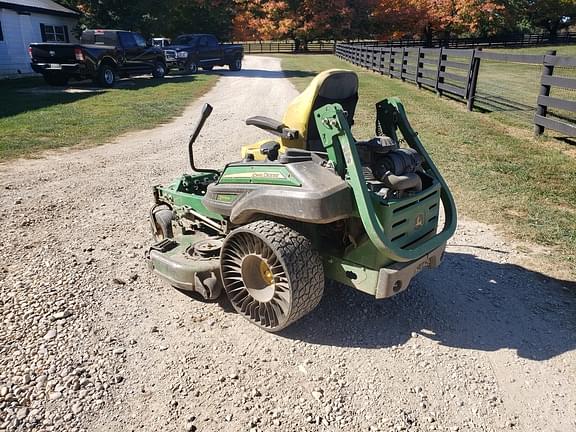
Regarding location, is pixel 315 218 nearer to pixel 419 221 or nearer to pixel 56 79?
pixel 419 221

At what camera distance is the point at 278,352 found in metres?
3.28

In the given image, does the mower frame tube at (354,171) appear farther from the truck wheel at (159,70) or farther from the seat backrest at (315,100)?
the truck wheel at (159,70)

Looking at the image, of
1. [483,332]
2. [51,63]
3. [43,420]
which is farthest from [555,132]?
[51,63]

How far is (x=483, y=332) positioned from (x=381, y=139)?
157 centimetres

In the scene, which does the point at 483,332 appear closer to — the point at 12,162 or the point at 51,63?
the point at 12,162

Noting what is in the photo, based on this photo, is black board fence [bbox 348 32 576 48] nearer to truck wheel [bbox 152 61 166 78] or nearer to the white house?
the white house

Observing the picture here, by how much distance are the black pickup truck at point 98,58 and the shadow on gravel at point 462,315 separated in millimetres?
15606

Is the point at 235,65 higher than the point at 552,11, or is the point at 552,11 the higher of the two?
the point at 552,11

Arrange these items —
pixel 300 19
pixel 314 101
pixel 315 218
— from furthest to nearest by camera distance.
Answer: pixel 300 19 → pixel 314 101 → pixel 315 218

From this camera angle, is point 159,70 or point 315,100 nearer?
point 315,100

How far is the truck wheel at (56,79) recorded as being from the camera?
56.6 feet

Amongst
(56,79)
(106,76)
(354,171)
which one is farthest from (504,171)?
(56,79)

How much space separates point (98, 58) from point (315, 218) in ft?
53.9

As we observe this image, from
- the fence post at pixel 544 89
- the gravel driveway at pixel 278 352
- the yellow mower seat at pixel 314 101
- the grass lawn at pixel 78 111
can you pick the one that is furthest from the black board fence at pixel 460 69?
the grass lawn at pixel 78 111
